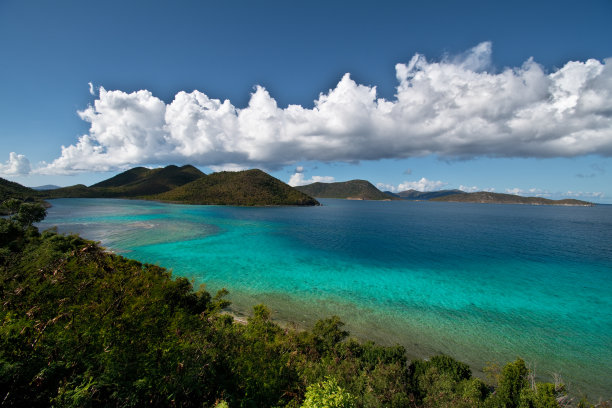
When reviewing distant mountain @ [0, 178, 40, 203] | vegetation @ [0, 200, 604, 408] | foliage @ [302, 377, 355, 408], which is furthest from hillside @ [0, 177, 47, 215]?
foliage @ [302, 377, 355, 408]

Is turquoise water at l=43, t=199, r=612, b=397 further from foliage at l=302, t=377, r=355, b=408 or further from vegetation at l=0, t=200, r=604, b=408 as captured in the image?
foliage at l=302, t=377, r=355, b=408

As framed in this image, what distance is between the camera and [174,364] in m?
9.83

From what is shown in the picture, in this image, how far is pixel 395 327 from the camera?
2589 cm

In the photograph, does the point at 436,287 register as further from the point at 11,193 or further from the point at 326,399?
the point at 11,193

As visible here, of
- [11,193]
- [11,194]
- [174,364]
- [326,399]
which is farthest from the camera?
[11,193]

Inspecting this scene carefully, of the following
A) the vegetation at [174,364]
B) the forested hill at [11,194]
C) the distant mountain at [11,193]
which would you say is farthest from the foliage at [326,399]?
the distant mountain at [11,193]

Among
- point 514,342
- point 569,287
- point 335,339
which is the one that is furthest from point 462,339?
point 569,287

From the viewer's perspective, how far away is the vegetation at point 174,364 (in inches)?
297

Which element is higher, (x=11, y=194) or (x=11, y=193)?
(x=11, y=193)

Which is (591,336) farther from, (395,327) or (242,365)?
(242,365)

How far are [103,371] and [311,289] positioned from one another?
29571mm

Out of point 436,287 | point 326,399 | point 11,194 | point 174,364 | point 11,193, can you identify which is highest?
point 11,193

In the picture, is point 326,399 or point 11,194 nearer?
point 326,399

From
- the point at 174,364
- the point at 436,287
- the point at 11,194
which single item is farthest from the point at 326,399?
the point at 11,194
